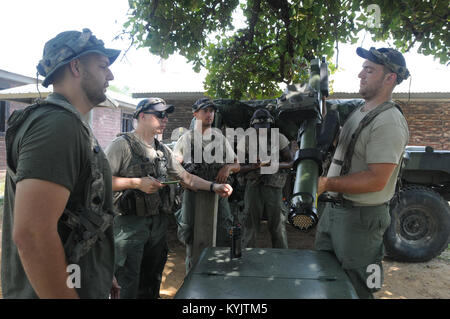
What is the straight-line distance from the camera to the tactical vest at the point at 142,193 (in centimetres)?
273

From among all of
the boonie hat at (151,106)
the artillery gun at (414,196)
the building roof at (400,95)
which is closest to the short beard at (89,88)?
the boonie hat at (151,106)

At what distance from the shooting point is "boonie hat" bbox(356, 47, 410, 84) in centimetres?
204

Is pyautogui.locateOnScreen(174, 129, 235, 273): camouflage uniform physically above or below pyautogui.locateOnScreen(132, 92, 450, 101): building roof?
below

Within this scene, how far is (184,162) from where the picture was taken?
394 centimetres

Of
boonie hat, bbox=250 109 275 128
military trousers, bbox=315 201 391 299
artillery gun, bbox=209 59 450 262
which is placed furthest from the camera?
artillery gun, bbox=209 59 450 262

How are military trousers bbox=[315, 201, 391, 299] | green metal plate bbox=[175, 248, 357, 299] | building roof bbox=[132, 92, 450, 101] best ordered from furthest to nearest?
building roof bbox=[132, 92, 450, 101], military trousers bbox=[315, 201, 391, 299], green metal plate bbox=[175, 248, 357, 299]

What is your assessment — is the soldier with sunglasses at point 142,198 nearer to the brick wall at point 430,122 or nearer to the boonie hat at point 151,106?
the boonie hat at point 151,106

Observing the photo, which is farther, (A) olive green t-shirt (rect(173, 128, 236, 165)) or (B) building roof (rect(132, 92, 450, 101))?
(B) building roof (rect(132, 92, 450, 101))

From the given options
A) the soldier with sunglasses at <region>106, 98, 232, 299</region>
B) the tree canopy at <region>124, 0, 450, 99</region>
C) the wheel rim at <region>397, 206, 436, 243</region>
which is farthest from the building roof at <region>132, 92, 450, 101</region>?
the soldier with sunglasses at <region>106, 98, 232, 299</region>

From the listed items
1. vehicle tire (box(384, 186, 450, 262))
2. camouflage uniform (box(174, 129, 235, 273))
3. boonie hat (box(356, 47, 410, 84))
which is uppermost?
boonie hat (box(356, 47, 410, 84))

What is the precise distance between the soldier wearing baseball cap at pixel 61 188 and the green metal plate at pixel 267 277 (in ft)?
1.68

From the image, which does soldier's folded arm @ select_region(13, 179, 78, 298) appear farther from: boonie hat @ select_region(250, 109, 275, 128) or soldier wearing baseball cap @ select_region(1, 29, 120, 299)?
boonie hat @ select_region(250, 109, 275, 128)

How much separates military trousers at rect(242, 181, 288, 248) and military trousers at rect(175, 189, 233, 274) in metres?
0.68
